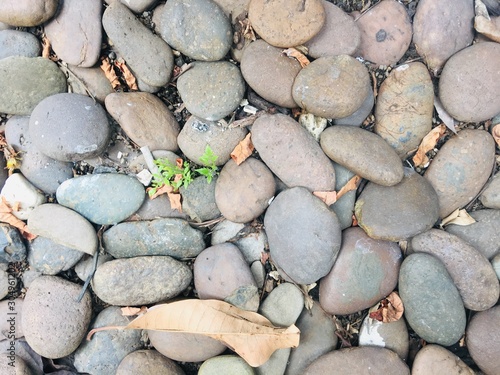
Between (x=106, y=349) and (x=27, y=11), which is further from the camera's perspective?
(x=106, y=349)

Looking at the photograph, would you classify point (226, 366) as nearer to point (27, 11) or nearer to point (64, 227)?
point (64, 227)

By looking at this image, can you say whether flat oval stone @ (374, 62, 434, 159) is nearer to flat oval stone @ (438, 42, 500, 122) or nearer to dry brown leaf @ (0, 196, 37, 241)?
flat oval stone @ (438, 42, 500, 122)

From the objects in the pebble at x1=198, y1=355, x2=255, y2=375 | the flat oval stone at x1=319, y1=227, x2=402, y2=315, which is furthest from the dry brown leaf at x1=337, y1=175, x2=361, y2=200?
the pebble at x1=198, y1=355, x2=255, y2=375

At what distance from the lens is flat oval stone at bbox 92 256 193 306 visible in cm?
269

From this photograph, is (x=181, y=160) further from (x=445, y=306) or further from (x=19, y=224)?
(x=445, y=306)

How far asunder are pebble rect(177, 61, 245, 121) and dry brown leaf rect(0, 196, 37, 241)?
3.99ft

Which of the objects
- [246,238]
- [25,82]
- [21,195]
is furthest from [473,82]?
[21,195]

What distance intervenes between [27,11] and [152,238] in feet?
4.79

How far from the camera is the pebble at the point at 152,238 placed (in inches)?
108

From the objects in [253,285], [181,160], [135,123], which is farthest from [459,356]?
[135,123]

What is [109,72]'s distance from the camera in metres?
2.74

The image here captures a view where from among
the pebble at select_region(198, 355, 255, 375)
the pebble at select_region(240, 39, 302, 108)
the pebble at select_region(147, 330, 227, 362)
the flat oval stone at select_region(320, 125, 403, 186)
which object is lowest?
the pebble at select_region(198, 355, 255, 375)

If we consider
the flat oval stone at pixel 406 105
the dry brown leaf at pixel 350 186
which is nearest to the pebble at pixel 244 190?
the dry brown leaf at pixel 350 186

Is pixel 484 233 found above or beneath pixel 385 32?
beneath
